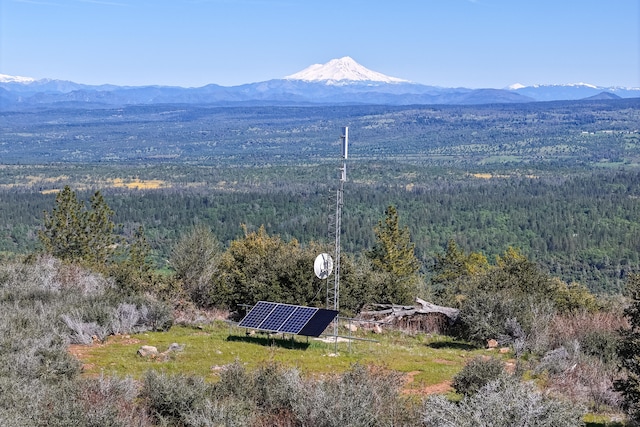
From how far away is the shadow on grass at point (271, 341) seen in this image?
73.8 ft

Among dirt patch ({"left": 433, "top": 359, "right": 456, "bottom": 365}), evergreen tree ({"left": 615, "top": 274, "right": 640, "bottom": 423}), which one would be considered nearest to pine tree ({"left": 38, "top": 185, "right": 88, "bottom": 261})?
dirt patch ({"left": 433, "top": 359, "right": 456, "bottom": 365})

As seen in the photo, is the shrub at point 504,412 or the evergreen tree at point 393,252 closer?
the shrub at point 504,412

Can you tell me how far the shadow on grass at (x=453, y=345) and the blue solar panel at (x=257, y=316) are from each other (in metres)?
5.03

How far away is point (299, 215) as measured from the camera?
111 metres

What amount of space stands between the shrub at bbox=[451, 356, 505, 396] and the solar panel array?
5886mm

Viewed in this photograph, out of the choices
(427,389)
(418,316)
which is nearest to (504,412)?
(427,389)

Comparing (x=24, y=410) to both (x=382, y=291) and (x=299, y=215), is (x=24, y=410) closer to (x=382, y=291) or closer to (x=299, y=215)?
(x=382, y=291)

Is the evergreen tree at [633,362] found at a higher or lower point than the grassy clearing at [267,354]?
higher

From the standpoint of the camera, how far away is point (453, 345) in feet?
80.9

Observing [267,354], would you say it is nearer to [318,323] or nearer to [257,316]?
[318,323]

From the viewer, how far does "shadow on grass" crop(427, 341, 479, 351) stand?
24.1 m

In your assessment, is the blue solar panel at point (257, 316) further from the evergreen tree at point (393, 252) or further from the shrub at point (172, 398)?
the evergreen tree at point (393, 252)

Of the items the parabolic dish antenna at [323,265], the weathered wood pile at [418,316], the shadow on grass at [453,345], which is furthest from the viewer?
the weathered wood pile at [418,316]

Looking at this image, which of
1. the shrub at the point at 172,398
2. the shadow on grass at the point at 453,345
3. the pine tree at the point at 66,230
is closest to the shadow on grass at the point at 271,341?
the shadow on grass at the point at 453,345
